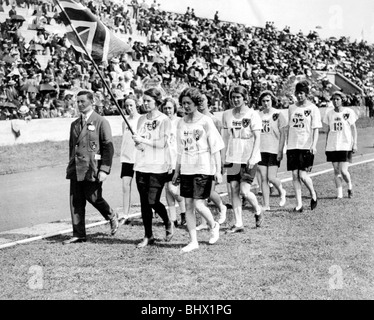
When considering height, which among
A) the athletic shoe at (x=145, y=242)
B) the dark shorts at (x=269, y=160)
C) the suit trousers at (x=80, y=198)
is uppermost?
the dark shorts at (x=269, y=160)

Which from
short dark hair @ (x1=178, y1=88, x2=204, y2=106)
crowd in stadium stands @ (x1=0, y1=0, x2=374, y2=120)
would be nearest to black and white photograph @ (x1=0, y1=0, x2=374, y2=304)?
short dark hair @ (x1=178, y1=88, x2=204, y2=106)

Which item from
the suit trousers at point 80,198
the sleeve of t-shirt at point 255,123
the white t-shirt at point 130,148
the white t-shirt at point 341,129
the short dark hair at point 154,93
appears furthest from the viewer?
the white t-shirt at point 341,129

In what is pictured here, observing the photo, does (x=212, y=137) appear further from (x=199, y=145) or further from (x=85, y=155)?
(x=85, y=155)

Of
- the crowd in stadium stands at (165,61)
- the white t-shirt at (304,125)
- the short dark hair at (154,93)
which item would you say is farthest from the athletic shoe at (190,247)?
the crowd in stadium stands at (165,61)

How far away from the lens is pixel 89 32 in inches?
310

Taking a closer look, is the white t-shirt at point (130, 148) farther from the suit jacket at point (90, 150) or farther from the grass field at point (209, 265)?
the suit jacket at point (90, 150)

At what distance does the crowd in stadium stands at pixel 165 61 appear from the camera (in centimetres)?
1895

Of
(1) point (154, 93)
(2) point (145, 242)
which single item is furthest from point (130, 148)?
(2) point (145, 242)

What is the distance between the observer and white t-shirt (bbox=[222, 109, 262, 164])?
7.77 metres

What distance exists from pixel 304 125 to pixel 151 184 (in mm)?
3254

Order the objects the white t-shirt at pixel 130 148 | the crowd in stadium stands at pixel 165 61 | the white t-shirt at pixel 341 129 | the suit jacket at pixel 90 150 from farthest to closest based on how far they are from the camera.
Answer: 1. the crowd in stadium stands at pixel 165 61
2. the white t-shirt at pixel 341 129
3. the white t-shirt at pixel 130 148
4. the suit jacket at pixel 90 150

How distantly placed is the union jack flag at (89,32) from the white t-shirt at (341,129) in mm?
4575

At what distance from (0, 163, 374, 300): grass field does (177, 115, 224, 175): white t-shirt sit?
95 centimetres
